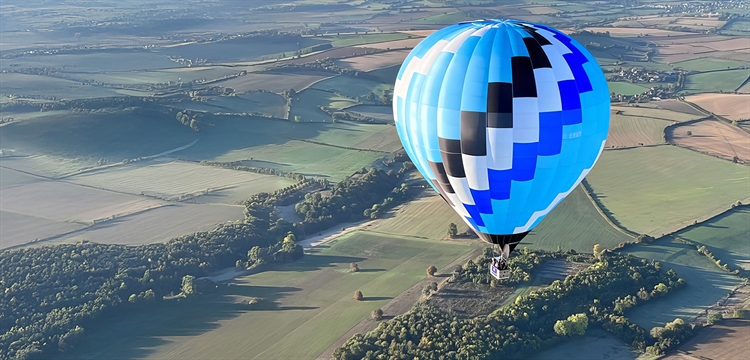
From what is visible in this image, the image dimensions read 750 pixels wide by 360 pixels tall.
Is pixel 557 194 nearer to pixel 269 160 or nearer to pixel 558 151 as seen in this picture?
pixel 558 151

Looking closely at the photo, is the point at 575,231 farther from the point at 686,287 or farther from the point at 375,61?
the point at 375,61

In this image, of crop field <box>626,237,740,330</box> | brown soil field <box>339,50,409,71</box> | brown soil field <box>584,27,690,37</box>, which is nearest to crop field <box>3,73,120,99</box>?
brown soil field <box>339,50,409,71</box>

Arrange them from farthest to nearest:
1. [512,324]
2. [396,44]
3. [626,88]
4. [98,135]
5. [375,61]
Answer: [396,44] → [375,61] → [626,88] → [98,135] → [512,324]

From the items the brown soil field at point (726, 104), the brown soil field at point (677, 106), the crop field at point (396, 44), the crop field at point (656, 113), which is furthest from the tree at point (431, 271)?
the crop field at point (396, 44)

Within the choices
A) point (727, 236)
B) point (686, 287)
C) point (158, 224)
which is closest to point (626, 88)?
point (727, 236)

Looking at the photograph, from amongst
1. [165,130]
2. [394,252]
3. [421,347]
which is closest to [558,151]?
[421,347]

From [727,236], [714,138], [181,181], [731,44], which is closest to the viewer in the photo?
[727,236]

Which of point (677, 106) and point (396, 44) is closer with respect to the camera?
point (677, 106)
